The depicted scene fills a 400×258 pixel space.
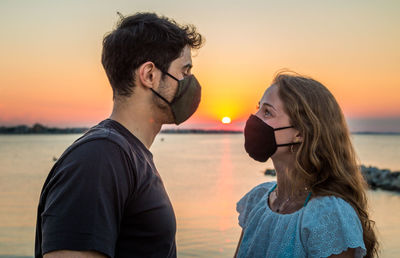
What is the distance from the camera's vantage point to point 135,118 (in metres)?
2.30

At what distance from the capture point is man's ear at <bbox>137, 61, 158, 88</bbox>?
229cm

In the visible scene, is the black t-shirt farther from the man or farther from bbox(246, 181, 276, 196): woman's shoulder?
bbox(246, 181, 276, 196): woman's shoulder

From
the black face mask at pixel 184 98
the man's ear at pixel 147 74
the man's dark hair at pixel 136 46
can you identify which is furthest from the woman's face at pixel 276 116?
the man's ear at pixel 147 74

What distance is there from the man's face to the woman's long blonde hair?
2.38ft

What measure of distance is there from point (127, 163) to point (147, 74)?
59 centimetres

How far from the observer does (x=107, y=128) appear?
2.13 metres

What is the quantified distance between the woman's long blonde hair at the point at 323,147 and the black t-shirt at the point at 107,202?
1047 mm

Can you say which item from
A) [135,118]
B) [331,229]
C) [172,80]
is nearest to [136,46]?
[172,80]

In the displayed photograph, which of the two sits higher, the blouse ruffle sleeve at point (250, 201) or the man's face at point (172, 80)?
the man's face at point (172, 80)

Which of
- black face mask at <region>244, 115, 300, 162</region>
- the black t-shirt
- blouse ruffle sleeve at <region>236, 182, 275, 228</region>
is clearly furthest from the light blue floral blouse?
the black t-shirt

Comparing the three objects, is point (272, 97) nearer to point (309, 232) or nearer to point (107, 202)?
point (309, 232)

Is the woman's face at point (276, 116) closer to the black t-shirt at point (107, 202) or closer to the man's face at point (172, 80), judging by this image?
the man's face at point (172, 80)

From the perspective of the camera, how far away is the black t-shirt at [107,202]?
1.76 meters

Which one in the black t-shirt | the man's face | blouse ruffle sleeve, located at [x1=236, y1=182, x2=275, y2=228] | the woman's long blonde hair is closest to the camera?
the black t-shirt
